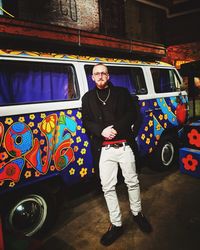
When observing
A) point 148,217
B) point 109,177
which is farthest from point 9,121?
point 148,217

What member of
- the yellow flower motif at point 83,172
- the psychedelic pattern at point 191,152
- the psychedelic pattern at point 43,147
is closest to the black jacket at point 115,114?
the psychedelic pattern at point 43,147

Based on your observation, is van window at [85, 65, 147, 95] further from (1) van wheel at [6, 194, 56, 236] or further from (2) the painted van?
(1) van wheel at [6, 194, 56, 236]

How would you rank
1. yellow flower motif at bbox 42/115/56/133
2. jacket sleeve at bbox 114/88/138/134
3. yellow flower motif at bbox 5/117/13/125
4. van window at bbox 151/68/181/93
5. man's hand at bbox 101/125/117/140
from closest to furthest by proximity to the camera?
yellow flower motif at bbox 5/117/13/125 → man's hand at bbox 101/125/117/140 → jacket sleeve at bbox 114/88/138/134 → yellow flower motif at bbox 42/115/56/133 → van window at bbox 151/68/181/93

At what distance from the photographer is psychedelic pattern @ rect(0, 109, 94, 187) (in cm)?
255

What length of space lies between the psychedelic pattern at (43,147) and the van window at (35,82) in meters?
0.26

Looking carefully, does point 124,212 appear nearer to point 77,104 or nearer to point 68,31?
point 77,104

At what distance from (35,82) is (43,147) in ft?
2.88

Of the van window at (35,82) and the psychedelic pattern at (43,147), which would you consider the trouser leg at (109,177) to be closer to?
the psychedelic pattern at (43,147)

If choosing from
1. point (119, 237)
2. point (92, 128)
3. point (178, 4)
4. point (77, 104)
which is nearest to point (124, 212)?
point (119, 237)

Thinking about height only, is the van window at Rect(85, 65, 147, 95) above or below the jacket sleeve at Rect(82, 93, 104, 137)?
above

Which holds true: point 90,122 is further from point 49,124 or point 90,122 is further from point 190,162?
point 190,162

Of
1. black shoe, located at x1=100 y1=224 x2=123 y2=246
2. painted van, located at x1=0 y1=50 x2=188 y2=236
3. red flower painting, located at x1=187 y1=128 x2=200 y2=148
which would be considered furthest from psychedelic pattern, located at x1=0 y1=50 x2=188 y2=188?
red flower painting, located at x1=187 y1=128 x2=200 y2=148

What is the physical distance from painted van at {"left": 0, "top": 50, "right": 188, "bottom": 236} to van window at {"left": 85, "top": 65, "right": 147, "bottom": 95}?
15 cm

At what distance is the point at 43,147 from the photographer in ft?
9.44
